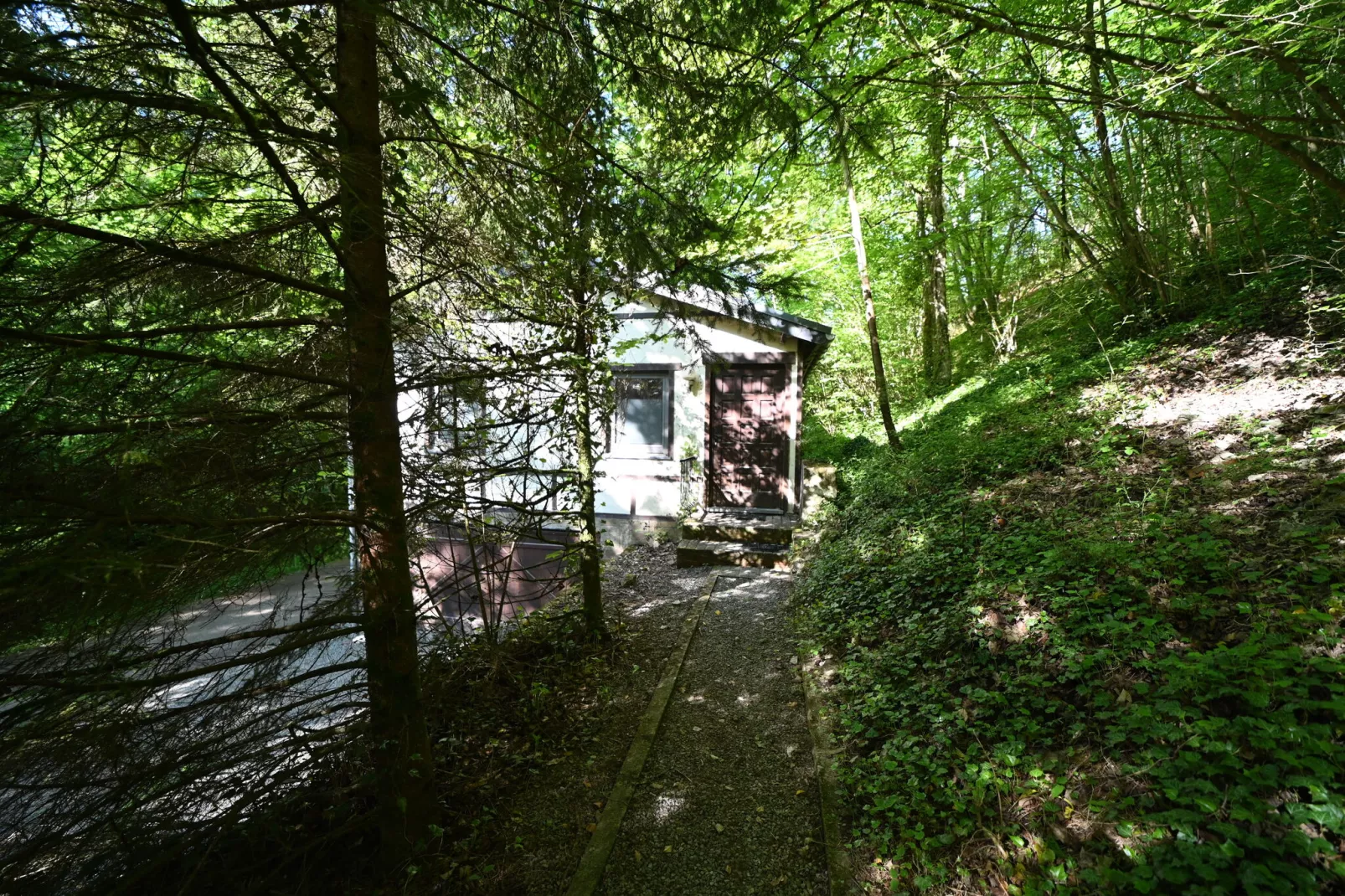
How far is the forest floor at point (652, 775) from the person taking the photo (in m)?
2.89

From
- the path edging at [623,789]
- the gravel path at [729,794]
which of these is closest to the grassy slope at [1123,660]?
the gravel path at [729,794]

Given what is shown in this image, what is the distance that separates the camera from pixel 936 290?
13.9 m

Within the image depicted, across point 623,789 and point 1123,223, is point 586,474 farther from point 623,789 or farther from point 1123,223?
point 1123,223

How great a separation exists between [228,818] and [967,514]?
19.6 feet

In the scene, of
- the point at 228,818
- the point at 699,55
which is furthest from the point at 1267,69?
the point at 228,818

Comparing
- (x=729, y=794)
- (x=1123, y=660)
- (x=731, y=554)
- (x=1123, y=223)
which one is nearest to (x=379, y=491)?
(x=729, y=794)

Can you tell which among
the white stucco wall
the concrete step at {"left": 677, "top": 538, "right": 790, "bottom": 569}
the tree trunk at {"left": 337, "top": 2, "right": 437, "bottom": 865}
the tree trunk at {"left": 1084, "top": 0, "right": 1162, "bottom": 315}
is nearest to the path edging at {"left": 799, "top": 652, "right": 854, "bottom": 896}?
the tree trunk at {"left": 337, "top": 2, "right": 437, "bottom": 865}

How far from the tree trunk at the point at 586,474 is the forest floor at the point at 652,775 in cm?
41

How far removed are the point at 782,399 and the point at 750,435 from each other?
88 cm

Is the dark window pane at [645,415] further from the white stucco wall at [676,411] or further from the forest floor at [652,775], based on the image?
the forest floor at [652,775]

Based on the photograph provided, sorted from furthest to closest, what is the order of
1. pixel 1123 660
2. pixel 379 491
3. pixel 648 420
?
pixel 648 420 < pixel 1123 660 < pixel 379 491

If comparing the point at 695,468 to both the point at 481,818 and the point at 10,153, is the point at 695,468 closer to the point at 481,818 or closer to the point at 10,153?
the point at 481,818

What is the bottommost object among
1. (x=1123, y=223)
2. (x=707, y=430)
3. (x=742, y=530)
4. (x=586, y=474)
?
(x=742, y=530)

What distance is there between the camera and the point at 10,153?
7.25 ft
